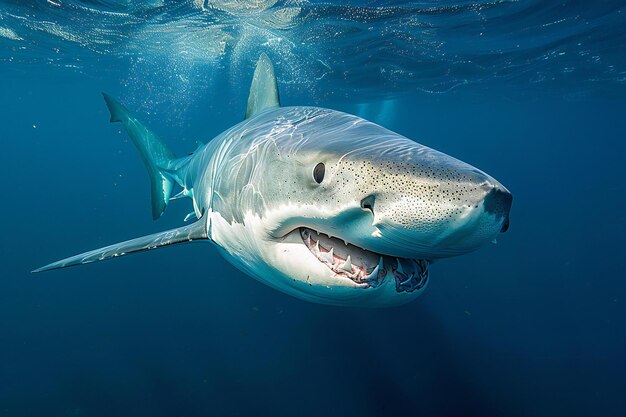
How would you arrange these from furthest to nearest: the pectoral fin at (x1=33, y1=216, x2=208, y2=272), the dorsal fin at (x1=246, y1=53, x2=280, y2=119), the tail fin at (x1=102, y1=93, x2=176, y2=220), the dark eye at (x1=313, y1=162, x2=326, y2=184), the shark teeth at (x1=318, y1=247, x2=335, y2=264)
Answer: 1. the tail fin at (x1=102, y1=93, x2=176, y2=220)
2. the dorsal fin at (x1=246, y1=53, x2=280, y2=119)
3. the pectoral fin at (x1=33, y1=216, x2=208, y2=272)
4. the shark teeth at (x1=318, y1=247, x2=335, y2=264)
5. the dark eye at (x1=313, y1=162, x2=326, y2=184)

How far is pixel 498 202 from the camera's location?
1.41m

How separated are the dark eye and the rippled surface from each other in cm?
1057

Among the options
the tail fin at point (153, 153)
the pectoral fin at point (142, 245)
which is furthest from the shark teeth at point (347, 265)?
the tail fin at point (153, 153)

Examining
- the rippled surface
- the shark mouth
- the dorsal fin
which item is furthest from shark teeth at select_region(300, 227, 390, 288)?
the rippled surface

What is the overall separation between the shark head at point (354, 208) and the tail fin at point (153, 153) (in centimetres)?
375

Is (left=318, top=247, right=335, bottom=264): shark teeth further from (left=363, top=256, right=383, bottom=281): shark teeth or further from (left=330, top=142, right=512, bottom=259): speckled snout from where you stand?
(left=330, top=142, right=512, bottom=259): speckled snout

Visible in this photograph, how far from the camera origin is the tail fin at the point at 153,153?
19.7 ft

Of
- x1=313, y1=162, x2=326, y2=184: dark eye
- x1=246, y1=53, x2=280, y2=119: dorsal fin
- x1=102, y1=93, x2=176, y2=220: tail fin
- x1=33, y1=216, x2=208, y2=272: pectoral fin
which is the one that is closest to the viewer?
x1=313, y1=162, x2=326, y2=184: dark eye

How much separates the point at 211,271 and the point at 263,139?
10398 millimetres

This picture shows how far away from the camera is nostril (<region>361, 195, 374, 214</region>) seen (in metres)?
1.57

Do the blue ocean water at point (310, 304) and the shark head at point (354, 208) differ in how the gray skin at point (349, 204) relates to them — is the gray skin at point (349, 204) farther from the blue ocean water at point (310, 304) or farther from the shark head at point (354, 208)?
the blue ocean water at point (310, 304)

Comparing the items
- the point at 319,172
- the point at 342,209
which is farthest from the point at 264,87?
the point at 342,209

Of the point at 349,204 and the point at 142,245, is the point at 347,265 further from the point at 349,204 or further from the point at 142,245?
the point at 142,245

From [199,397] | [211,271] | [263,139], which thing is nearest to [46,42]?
[211,271]
